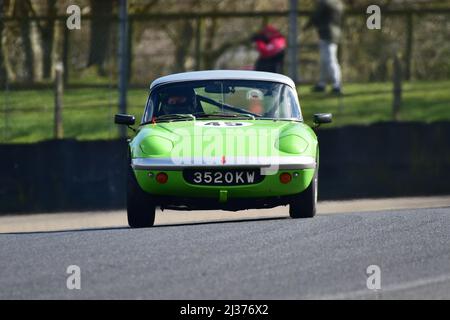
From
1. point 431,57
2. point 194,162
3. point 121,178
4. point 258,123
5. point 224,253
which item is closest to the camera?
point 224,253

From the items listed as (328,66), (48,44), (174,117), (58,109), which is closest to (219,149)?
(174,117)

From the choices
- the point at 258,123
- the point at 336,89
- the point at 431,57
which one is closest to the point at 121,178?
the point at 258,123

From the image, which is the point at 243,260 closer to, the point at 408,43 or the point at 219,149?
the point at 219,149

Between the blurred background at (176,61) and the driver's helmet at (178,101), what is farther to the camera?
the blurred background at (176,61)

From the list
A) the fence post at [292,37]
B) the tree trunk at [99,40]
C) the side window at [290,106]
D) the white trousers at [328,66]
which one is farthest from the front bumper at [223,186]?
the white trousers at [328,66]

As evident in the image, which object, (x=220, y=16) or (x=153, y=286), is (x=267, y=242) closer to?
(x=153, y=286)

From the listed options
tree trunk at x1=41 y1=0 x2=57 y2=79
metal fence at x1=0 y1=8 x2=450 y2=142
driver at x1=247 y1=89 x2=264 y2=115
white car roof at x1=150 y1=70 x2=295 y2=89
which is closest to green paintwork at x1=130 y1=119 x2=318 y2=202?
driver at x1=247 y1=89 x2=264 y2=115

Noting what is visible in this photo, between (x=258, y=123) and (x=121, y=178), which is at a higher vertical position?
(x=258, y=123)

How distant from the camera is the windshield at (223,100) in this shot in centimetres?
1278

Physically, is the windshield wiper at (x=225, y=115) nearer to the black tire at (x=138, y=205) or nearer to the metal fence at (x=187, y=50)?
the black tire at (x=138, y=205)

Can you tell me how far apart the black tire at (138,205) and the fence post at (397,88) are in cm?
897

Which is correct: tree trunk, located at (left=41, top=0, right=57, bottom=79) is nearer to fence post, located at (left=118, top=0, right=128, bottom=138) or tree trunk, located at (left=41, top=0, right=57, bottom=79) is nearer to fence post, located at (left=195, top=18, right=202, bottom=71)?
fence post, located at (left=118, top=0, right=128, bottom=138)

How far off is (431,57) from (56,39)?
550 centimetres
